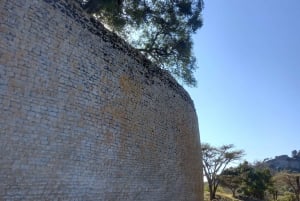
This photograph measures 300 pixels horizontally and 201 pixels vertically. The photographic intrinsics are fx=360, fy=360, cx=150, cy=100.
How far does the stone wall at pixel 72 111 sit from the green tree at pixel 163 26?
675 cm

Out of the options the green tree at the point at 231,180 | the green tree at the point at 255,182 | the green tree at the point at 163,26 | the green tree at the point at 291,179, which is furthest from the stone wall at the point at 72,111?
the green tree at the point at 255,182

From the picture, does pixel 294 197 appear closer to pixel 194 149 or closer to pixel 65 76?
pixel 194 149

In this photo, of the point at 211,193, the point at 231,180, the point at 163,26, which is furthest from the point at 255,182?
the point at 163,26

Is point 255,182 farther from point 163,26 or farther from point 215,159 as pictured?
point 163,26

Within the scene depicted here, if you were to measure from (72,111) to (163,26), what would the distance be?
456 inches

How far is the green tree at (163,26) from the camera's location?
17016mm

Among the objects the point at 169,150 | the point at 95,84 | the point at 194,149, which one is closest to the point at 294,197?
the point at 194,149

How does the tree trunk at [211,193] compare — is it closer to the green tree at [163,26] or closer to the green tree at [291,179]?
the green tree at [291,179]

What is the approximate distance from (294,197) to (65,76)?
34.2 m

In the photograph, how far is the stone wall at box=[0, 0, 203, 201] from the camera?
562 cm

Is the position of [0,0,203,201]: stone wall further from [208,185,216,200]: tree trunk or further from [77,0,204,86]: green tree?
[208,185,216,200]: tree trunk

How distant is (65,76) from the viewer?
674 centimetres

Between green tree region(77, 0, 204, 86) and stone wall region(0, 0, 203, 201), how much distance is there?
6.75 m

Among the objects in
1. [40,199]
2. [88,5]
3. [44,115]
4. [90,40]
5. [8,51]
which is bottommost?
[40,199]
